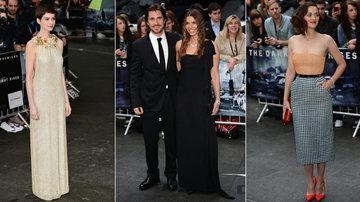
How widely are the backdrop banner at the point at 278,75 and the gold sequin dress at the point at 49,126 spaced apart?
3631 millimetres

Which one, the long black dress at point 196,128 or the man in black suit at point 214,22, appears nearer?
the man in black suit at point 214,22

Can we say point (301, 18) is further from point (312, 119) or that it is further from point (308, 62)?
point (312, 119)

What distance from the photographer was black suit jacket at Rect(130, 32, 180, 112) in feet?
14.3

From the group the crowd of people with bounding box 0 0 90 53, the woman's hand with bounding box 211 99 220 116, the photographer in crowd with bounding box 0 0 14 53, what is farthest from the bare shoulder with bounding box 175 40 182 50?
the photographer in crowd with bounding box 0 0 14 53

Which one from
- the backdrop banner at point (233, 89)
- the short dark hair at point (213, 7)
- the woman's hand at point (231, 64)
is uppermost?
the short dark hair at point (213, 7)

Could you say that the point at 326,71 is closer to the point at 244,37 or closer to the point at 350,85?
the point at 350,85

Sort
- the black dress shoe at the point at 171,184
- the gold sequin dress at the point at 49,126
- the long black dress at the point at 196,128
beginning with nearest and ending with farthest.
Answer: the long black dress at the point at 196,128 → the black dress shoe at the point at 171,184 → the gold sequin dress at the point at 49,126

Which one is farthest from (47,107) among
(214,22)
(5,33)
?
(5,33)

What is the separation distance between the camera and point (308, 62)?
5156mm

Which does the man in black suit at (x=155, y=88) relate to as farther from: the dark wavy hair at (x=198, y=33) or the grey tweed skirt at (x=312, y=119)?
the grey tweed skirt at (x=312, y=119)

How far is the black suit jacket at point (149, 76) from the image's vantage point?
435 centimetres

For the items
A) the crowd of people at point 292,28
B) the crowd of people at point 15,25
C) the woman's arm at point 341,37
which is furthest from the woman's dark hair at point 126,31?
the woman's arm at point 341,37

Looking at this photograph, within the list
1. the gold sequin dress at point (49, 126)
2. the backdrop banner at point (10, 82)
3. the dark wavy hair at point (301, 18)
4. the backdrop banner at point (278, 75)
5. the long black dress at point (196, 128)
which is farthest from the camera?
the backdrop banner at point (10, 82)

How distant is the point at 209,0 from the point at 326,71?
4.32 m
